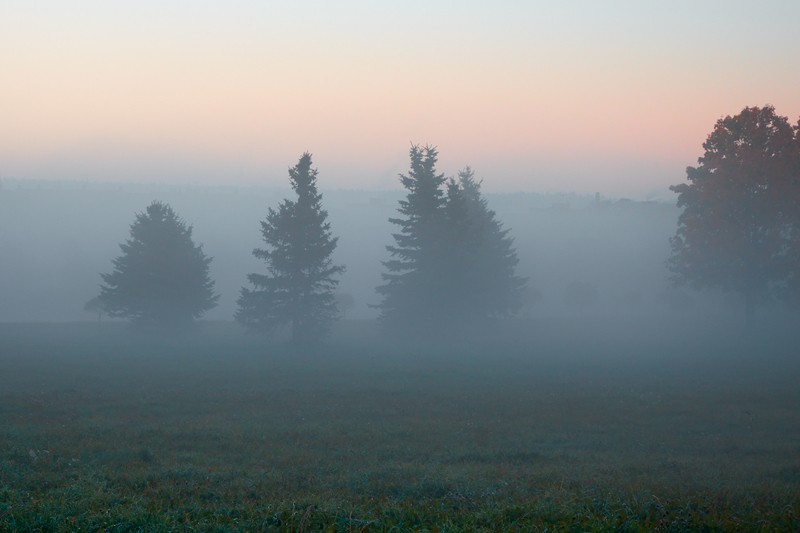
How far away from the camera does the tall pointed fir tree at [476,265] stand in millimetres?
50469

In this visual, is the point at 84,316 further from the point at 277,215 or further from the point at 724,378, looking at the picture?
the point at 724,378

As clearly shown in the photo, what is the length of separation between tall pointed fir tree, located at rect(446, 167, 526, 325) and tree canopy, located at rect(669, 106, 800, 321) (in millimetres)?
14741

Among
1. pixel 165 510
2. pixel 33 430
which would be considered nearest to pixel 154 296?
pixel 33 430

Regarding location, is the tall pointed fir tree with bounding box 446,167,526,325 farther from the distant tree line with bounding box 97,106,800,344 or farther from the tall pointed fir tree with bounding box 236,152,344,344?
the tall pointed fir tree with bounding box 236,152,344,344

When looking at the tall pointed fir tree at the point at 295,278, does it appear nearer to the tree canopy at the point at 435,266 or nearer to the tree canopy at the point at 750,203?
the tree canopy at the point at 435,266

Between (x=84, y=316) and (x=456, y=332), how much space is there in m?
55.4

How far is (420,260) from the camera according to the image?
51.1m

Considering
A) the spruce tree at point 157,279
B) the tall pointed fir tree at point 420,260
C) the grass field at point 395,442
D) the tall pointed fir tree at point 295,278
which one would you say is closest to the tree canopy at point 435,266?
the tall pointed fir tree at point 420,260

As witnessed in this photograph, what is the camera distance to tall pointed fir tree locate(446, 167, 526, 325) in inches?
1987

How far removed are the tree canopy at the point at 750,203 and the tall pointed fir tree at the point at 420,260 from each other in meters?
17.5

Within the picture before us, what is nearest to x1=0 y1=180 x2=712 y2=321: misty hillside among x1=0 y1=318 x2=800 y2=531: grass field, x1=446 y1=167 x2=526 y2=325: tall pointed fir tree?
x1=446 y1=167 x2=526 y2=325: tall pointed fir tree

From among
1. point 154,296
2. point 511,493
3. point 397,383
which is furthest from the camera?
point 154,296

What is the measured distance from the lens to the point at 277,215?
1873 inches

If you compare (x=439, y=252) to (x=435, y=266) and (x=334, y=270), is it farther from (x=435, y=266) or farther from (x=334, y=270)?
(x=334, y=270)
